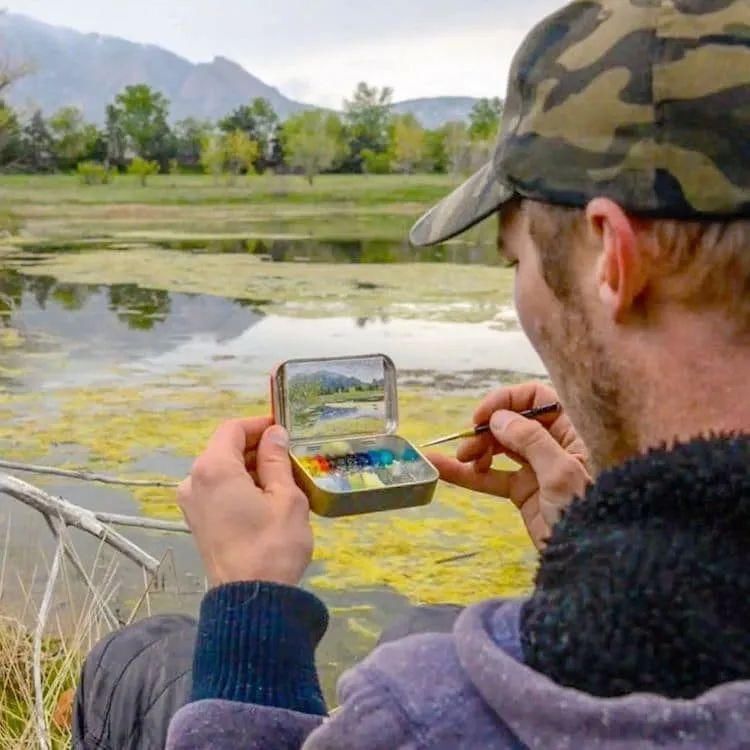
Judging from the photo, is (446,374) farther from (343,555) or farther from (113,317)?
(113,317)

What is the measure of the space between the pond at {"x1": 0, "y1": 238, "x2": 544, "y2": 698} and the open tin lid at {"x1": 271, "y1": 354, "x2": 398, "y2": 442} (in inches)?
63.0

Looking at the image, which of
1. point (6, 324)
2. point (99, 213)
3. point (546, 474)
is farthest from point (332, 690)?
point (99, 213)

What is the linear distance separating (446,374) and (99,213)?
14705mm

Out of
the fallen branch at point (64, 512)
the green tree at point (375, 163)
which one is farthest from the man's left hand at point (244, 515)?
the green tree at point (375, 163)

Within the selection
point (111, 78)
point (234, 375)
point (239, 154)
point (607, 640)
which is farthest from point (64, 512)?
point (111, 78)

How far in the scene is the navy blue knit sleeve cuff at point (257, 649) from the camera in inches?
36.4

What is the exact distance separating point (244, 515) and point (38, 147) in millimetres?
26877

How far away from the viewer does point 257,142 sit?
105ft

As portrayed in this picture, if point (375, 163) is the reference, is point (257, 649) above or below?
below

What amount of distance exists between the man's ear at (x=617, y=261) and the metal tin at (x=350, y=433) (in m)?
0.39

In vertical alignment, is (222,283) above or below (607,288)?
below

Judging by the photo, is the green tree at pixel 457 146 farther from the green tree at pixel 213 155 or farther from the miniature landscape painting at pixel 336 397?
the miniature landscape painting at pixel 336 397

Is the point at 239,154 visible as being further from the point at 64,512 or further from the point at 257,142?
the point at 64,512

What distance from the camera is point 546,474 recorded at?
131cm
